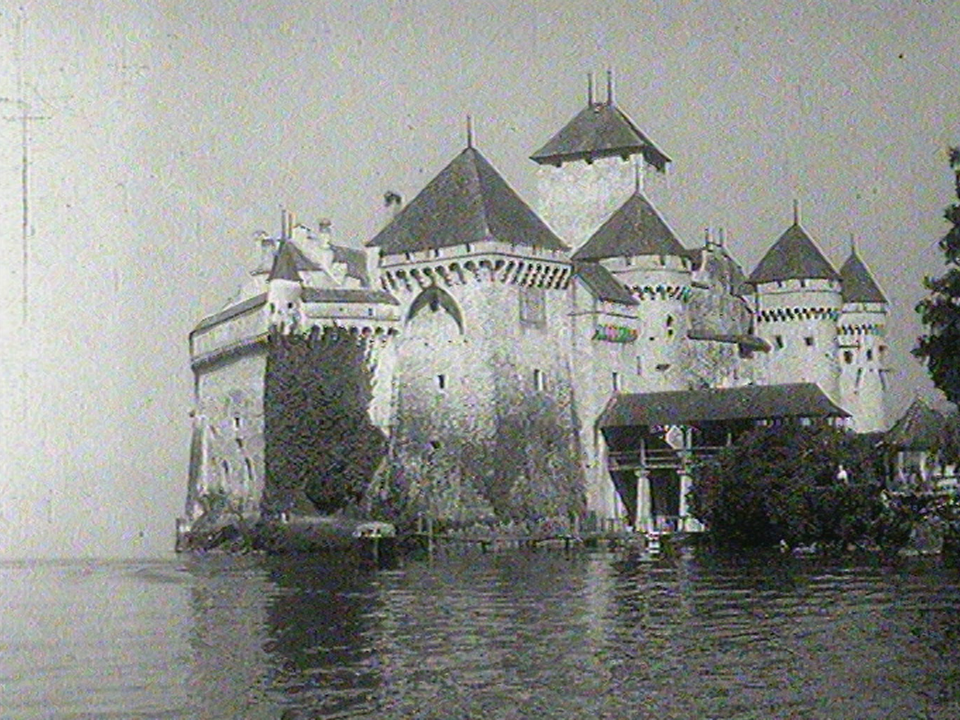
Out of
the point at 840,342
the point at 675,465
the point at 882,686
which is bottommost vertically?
the point at 882,686

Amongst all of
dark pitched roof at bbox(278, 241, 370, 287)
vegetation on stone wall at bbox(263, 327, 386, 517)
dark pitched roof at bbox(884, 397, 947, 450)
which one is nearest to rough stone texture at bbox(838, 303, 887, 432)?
dark pitched roof at bbox(884, 397, 947, 450)

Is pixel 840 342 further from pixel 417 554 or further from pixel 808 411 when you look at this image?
pixel 417 554

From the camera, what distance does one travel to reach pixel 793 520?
50.6m

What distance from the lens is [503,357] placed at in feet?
205

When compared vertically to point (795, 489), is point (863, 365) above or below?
above

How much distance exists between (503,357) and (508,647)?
36.8 meters

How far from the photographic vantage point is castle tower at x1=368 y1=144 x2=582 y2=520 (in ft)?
202

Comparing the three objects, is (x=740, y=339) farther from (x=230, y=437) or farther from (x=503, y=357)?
(x=230, y=437)

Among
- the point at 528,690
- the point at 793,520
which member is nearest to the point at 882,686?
the point at 528,690

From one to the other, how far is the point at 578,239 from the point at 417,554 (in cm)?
2257

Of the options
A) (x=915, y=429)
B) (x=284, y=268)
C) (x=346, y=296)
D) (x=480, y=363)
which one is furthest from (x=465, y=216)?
→ (x=915, y=429)

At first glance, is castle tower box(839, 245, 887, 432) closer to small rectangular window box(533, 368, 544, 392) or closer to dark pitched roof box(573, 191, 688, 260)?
dark pitched roof box(573, 191, 688, 260)

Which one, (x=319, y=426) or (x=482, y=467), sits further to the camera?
(x=482, y=467)

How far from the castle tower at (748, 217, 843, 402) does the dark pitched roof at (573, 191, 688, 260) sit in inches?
338
